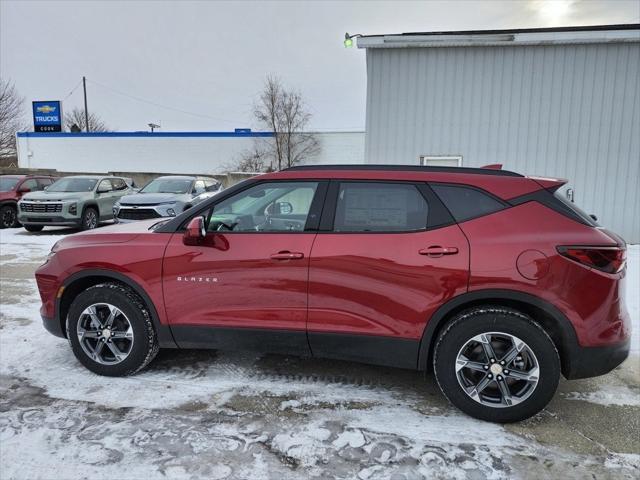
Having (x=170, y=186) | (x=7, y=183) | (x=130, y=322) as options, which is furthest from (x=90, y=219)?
(x=130, y=322)

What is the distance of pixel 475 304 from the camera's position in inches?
119

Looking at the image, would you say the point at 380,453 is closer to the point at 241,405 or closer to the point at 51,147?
the point at 241,405

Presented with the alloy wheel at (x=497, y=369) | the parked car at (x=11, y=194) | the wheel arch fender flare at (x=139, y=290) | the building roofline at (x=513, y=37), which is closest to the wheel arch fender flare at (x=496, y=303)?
the alloy wheel at (x=497, y=369)

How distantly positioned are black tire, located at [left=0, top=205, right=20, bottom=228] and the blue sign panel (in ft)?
87.5

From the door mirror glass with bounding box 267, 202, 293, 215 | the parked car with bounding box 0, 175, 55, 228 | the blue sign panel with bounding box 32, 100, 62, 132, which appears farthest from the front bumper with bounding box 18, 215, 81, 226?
the blue sign panel with bounding box 32, 100, 62, 132

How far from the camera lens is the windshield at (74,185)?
13.0 meters

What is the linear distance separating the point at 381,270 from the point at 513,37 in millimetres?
8573

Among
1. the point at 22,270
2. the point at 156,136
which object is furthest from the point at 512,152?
the point at 156,136

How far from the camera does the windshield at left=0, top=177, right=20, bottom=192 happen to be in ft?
45.5

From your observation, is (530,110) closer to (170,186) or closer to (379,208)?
(379,208)

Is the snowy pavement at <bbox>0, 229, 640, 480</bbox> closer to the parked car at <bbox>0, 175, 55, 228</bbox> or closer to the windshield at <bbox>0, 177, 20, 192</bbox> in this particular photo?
the parked car at <bbox>0, 175, 55, 228</bbox>

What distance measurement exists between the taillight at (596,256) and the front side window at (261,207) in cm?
179

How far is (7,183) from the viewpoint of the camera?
14.1m

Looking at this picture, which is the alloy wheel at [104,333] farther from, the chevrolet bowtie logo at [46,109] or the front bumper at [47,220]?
the chevrolet bowtie logo at [46,109]
